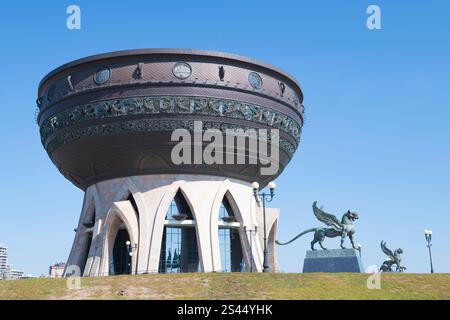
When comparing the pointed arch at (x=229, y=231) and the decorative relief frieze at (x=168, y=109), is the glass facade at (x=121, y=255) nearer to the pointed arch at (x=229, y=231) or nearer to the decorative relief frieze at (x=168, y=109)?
the pointed arch at (x=229, y=231)

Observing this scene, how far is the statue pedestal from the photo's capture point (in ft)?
100

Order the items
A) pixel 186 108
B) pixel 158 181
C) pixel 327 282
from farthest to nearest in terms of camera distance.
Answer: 1. pixel 158 181
2. pixel 186 108
3. pixel 327 282

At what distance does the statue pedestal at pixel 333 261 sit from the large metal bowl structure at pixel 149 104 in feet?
30.6

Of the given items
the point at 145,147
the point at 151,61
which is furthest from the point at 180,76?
the point at 145,147

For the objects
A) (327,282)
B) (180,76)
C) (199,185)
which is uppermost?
(180,76)

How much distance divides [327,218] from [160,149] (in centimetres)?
1143

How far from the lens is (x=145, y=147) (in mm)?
36656

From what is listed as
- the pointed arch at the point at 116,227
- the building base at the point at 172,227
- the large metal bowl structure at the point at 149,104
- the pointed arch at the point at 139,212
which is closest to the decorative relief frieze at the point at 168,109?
the large metal bowl structure at the point at 149,104

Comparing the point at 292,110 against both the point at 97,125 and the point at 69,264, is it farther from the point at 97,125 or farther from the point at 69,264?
the point at 69,264

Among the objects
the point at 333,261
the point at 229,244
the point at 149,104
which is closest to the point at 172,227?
the point at 229,244

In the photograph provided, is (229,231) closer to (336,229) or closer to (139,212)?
(139,212)

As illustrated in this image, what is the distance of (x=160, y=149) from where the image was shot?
1444 inches

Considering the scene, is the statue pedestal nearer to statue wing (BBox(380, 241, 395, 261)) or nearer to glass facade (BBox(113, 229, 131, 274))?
statue wing (BBox(380, 241, 395, 261))

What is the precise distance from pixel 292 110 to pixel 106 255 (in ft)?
52.9
